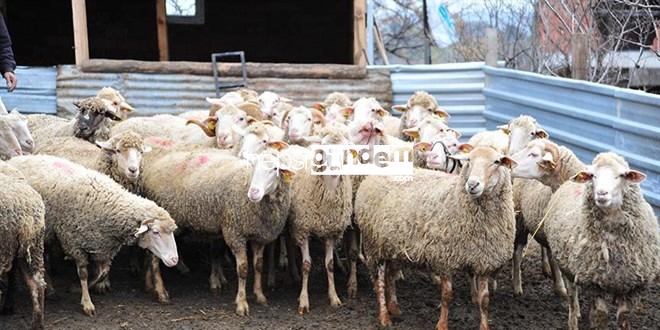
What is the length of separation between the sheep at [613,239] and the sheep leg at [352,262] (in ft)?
6.69

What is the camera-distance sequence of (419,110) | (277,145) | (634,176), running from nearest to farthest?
(634,176) < (277,145) < (419,110)

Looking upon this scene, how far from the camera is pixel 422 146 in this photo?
748 centimetres

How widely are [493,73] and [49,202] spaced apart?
566 cm

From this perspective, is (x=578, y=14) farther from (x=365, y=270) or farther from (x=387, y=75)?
(x=365, y=270)

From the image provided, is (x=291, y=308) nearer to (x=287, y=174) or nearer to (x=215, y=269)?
(x=215, y=269)

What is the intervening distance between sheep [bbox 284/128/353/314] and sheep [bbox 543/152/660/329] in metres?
1.95

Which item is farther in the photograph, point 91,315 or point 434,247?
point 91,315

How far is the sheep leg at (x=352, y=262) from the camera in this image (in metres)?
7.53

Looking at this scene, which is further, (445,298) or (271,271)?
(271,271)

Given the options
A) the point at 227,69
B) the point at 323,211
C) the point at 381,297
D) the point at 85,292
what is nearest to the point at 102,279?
the point at 85,292

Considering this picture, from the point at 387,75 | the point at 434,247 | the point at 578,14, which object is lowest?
the point at 434,247

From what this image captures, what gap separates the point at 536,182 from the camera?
729cm

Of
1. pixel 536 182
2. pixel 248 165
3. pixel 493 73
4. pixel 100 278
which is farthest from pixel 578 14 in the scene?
pixel 100 278

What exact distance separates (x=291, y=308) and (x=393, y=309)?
32.3 inches
